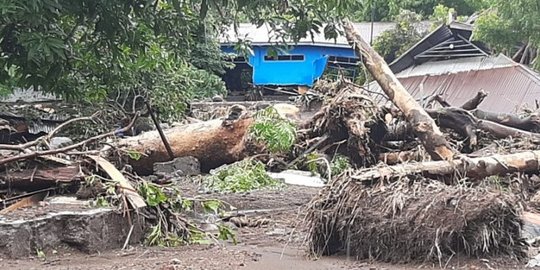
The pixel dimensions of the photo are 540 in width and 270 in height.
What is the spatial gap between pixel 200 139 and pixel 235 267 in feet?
20.7

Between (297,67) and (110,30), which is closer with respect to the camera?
(110,30)

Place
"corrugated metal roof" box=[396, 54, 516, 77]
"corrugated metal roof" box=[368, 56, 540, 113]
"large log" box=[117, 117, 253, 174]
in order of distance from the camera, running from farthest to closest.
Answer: "corrugated metal roof" box=[396, 54, 516, 77], "corrugated metal roof" box=[368, 56, 540, 113], "large log" box=[117, 117, 253, 174]

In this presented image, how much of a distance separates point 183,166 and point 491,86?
7995mm

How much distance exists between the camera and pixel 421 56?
810 inches

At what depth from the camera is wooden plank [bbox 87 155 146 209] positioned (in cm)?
654

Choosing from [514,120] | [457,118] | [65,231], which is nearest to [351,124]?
[457,118]

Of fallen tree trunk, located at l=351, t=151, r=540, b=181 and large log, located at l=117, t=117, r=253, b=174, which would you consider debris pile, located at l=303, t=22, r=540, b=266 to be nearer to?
fallen tree trunk, located at l=351, t=151, r=540, b=181

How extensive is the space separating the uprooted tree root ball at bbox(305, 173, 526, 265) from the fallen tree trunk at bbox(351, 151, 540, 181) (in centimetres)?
15

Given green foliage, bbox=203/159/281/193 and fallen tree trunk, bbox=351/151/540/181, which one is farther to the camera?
green foliage, bbox=203/159/281/193

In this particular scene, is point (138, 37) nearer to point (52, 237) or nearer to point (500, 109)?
point (52, 237)

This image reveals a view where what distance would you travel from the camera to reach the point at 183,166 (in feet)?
39.7

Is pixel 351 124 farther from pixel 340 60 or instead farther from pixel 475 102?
pixel 340 60

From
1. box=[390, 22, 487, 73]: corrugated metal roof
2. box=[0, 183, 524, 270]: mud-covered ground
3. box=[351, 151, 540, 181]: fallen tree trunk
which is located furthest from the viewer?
box=[390, 22, 487, 73]: corrugated metal roof

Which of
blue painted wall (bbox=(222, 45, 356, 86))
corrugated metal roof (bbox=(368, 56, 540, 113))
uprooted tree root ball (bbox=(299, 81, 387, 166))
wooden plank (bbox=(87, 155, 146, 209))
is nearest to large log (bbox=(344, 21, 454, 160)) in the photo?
uprooted tree root ball (bbox=(299, 81, 387, 166))
